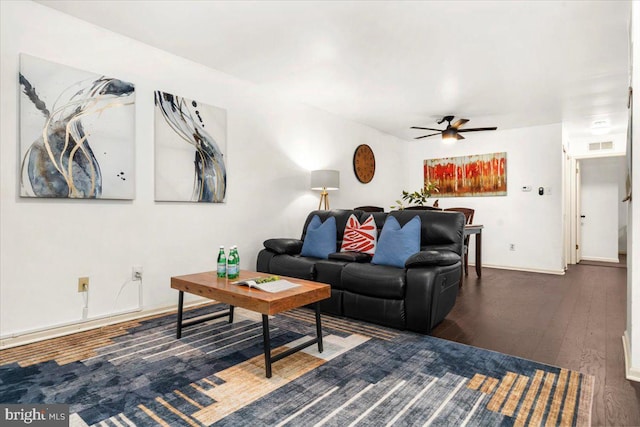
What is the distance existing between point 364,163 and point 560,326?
374cm

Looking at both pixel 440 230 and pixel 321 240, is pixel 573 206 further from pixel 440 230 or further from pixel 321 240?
pixel 321 240

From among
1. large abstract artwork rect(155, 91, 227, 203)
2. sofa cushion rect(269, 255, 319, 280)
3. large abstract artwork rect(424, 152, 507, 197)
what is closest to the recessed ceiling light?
large abstract artwork rect(424, 152, 507, 197)

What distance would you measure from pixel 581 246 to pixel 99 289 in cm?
845

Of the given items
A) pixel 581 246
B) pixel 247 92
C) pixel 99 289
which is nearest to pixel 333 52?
pixel 247 92

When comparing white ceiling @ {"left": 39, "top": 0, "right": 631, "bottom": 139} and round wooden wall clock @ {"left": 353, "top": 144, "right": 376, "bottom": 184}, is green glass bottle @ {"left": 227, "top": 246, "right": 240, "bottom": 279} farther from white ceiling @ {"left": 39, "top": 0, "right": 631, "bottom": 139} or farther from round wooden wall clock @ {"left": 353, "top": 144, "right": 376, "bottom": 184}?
round wooden wall clock @ {"left": 353, "top": 144, "right": 376, "bottom": 184}

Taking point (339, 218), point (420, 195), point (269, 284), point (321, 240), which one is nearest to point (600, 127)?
point (420, 195)

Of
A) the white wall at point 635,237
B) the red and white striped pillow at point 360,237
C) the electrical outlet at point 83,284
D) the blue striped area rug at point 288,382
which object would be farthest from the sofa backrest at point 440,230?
the electrical outlet at point 83,284

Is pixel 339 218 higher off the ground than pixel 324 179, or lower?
lower

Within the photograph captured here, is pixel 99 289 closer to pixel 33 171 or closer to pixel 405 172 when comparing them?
pixel 33 171

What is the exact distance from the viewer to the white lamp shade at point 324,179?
4.59 metres

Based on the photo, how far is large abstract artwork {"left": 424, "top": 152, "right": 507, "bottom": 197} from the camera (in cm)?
620

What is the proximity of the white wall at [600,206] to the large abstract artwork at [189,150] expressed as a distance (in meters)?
7.47

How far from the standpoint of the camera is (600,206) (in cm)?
Answer: 718

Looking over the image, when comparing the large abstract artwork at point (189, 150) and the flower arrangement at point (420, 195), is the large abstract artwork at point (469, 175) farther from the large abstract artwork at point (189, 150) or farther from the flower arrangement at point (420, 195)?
the large abstract artwork at point (189, 150)
